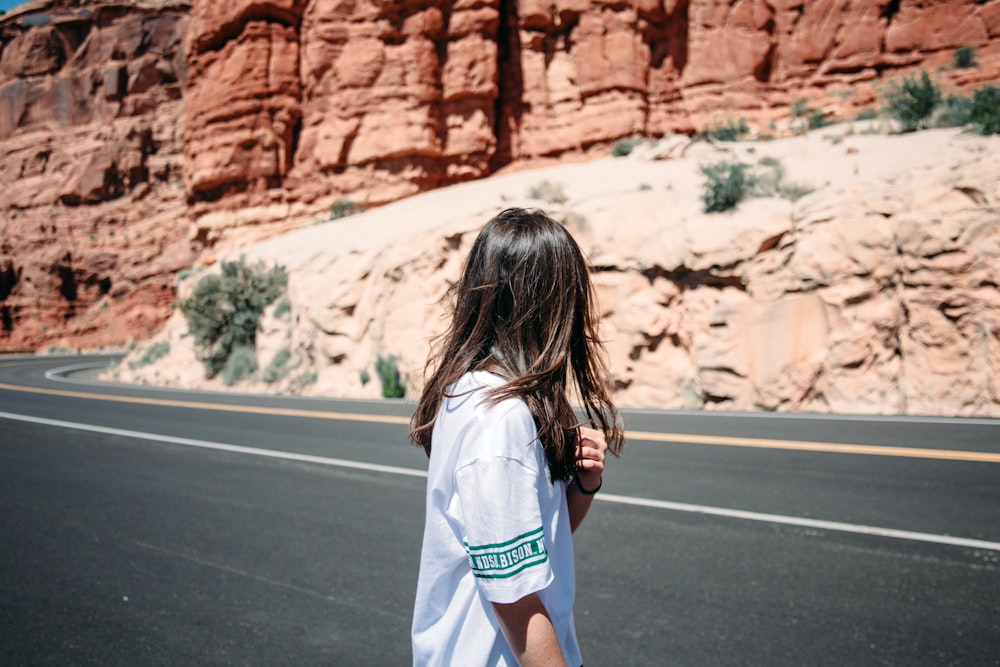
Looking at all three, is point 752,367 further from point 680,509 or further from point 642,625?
point 642,625

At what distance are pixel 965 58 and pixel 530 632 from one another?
3570cm

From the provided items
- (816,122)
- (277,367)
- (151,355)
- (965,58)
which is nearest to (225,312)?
(277,367)

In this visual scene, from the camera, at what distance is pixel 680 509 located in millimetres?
6320

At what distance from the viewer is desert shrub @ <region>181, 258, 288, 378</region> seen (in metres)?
22.1

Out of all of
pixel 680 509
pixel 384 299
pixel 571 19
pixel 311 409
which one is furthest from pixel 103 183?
pixel 680 509

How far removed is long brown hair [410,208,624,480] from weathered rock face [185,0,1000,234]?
110 feet

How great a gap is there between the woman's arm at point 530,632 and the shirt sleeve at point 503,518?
41 millimetres

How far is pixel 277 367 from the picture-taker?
2020cm

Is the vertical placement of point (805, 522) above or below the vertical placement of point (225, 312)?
above

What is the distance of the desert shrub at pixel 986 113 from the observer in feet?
51.3

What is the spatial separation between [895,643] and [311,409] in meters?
12.0

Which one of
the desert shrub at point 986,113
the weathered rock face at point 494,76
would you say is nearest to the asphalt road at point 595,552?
the desert shrub at point 986,113

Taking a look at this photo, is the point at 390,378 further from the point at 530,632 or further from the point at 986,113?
the point at 530,632

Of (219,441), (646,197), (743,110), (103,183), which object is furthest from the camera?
(103,183)
